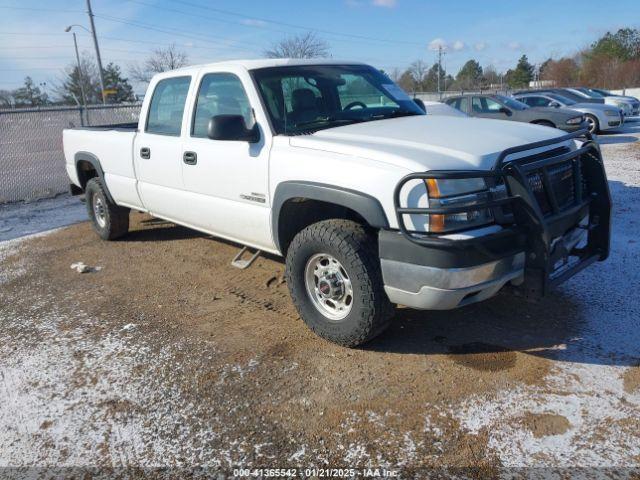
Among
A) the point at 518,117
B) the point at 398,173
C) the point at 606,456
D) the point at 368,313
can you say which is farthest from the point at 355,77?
the point at 518,117

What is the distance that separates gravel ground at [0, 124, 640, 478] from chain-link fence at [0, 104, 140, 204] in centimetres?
567

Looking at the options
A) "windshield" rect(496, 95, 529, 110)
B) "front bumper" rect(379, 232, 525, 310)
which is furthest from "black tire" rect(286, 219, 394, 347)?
"windshield" rect(496, 95, 529, 110)

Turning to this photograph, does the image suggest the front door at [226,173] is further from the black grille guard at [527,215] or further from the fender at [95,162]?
the fender at [95,162]

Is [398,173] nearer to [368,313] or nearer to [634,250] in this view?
[368,313]

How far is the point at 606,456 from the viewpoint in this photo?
2.50 m

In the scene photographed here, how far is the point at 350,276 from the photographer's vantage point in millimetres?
3338

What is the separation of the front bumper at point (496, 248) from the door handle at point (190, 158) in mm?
2114

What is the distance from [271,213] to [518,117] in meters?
11.2

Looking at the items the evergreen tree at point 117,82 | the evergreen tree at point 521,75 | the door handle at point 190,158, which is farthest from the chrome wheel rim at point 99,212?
the evergreen tree at point 521,75

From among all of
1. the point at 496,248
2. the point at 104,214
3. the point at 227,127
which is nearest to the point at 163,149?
the point at 227,127

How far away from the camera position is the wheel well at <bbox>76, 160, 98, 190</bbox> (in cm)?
675

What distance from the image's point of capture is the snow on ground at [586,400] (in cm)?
255

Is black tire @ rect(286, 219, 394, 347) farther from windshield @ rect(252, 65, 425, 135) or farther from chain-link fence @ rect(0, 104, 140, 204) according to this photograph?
chain-link fence @ rect(0, 104, 140, 204)

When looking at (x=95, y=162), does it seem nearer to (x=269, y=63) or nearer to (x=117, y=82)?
(x=269, y=63)
